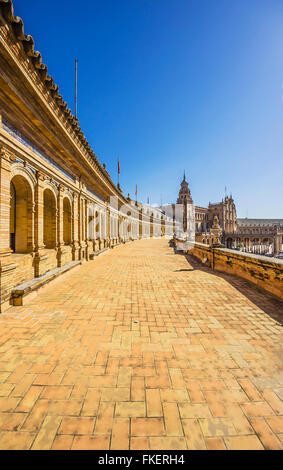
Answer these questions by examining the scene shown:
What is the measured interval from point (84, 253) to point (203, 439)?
34.1ft

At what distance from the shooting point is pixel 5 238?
4.69 meters

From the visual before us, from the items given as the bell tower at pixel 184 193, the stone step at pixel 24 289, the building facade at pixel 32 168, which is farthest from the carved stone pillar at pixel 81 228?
the bell tower at pixel 184 193

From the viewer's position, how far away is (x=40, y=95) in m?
5.32

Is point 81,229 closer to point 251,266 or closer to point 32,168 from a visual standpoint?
point 32,168

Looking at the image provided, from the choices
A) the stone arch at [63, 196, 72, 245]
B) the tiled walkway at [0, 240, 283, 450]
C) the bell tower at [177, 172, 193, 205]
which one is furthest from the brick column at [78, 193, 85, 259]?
the bell tower at [177, 172, 193, 205]

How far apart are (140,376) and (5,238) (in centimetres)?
443

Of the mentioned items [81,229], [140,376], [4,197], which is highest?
[4,197]

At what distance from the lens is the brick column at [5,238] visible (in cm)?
440

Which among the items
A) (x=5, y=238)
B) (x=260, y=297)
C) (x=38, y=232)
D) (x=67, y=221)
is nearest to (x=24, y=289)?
(x=5, y=238)

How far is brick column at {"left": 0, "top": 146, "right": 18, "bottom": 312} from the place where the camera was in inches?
173

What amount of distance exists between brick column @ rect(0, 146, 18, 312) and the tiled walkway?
537 millimetres

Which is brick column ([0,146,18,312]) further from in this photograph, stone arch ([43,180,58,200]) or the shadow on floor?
the shadow on floor
